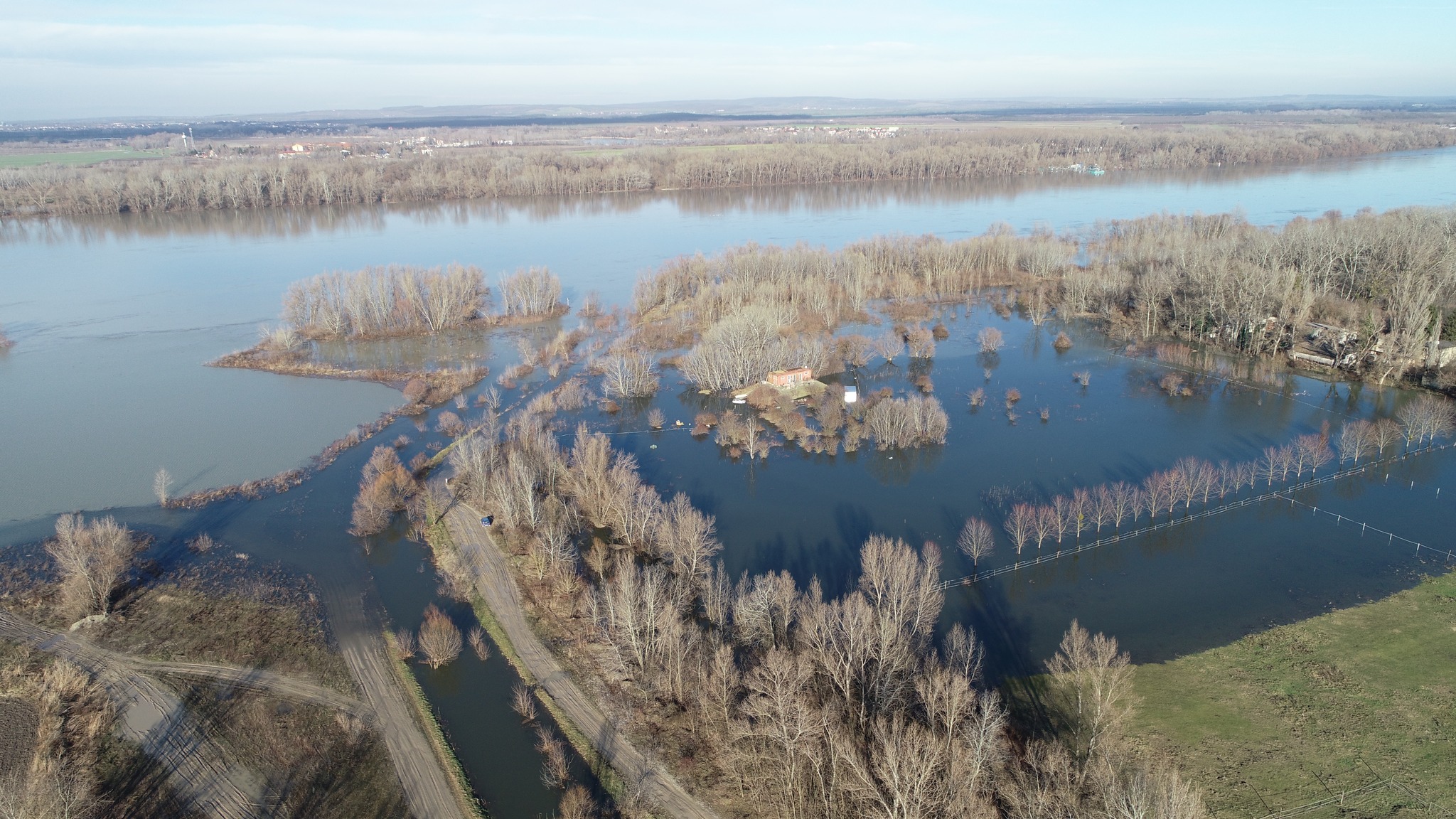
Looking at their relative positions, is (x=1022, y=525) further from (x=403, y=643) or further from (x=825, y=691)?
Answer: (x=403, y=643)

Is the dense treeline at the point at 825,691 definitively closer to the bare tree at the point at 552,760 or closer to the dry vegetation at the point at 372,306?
the bare tree at the point at 552,760

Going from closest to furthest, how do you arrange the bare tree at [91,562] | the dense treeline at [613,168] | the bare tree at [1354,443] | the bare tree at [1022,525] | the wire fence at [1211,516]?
1. the bare tree at [91,562]
2. the wire fence at [1211,516]
3. the bare tree at [1022,525]
4. the bare tree at [1354,443]
5. the dense treeline at [613,168]

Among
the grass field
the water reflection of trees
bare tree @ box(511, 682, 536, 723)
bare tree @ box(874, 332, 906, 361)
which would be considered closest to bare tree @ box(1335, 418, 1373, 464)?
the grass field

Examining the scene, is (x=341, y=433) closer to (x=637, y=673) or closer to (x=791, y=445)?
(x=791, y=445)

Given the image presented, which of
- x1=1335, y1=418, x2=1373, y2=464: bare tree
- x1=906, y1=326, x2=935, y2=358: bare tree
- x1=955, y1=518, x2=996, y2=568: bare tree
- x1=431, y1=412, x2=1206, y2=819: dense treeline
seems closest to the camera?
x1=431, y1=412, x2=1206, y2=819: dense treeline

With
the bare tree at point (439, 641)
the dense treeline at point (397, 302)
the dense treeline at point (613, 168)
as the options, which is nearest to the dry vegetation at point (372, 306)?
the dense treeline at point (397, 302)

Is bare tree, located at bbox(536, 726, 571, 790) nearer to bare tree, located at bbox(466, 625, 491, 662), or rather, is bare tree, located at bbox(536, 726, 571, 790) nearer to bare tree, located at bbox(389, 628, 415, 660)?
bare tree, located at bbox(466, 625, 491, 662)

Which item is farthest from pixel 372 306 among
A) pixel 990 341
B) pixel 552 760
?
pixel 552 760
